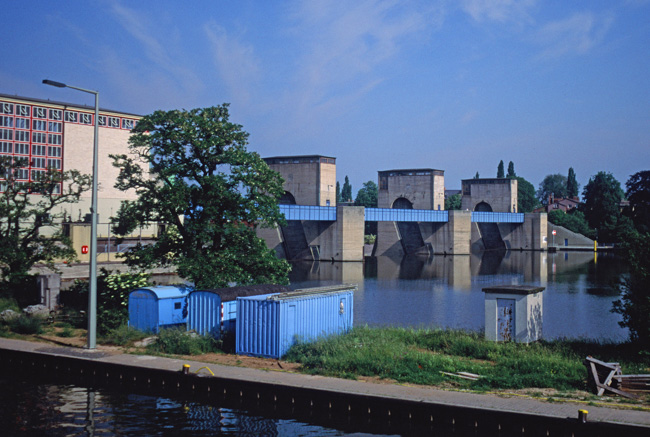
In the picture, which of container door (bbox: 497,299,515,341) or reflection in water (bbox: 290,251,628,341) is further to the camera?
reflection in water (bbox: 290,251,628,341)

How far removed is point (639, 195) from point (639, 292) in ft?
266

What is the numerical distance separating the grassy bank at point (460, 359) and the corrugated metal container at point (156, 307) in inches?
240

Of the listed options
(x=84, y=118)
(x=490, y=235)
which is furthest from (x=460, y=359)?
(x=490, y=235)

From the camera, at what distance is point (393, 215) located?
84.0 meters

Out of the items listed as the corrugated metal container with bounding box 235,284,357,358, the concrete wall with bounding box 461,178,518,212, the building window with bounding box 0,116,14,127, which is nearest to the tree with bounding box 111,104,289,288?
the corrugated metal container with bounding box 235,284,357,358

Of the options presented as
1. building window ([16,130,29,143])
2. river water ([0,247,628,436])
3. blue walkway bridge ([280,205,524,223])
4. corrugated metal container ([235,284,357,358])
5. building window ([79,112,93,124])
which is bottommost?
river water ([0,247,628,436])

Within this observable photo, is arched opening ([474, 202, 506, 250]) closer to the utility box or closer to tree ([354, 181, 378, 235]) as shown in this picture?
tree ([354, 181, 378, 235])

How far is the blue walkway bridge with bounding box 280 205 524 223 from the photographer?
233 ft

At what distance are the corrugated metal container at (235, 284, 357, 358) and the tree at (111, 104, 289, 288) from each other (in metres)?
6.06

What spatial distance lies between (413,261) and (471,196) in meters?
30.4

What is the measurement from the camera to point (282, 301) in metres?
18.6

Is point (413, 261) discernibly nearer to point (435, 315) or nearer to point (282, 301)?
point (435, 315)

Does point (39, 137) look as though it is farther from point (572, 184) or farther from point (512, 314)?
point (572, 184)

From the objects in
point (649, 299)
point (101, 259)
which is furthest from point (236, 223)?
point (101, 259)
